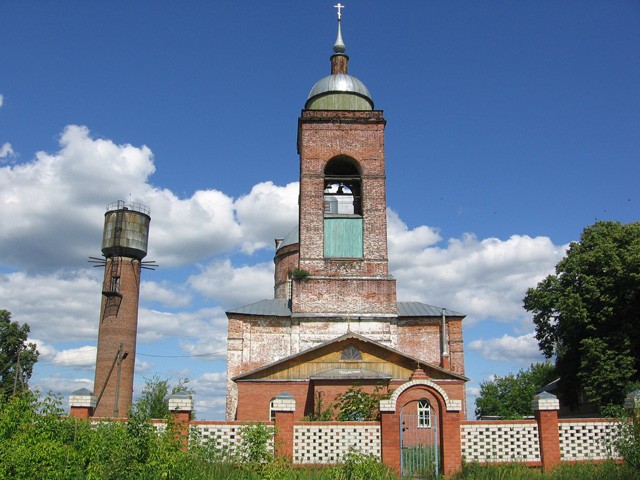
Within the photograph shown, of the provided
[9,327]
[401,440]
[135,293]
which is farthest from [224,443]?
[9,327]

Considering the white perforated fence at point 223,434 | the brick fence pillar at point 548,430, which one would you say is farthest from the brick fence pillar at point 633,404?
the white perforated fence at point 223,434

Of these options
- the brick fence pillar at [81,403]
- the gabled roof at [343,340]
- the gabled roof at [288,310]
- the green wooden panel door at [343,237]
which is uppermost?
the green wooden panel door at [343,237]

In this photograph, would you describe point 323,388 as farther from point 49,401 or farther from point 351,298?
point 49,401

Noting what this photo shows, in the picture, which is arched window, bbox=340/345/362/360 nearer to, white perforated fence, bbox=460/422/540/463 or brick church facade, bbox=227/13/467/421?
brick church facade, bbox=227/13/467/421

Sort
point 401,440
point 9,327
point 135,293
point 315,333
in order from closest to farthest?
1. point 401,440
2. point 315,333
3. point 135,293
4. point 9,327

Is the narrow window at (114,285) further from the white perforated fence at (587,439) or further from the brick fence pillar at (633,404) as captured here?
the brick fence pillar at (633,404)

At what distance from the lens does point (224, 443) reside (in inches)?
508

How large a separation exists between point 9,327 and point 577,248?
31.0m

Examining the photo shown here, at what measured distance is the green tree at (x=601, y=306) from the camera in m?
21.7

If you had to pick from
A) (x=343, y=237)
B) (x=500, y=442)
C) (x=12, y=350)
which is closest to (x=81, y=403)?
(x=500, y=442)

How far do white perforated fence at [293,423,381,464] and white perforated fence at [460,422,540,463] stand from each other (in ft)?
6.24

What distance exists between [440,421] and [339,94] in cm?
1712

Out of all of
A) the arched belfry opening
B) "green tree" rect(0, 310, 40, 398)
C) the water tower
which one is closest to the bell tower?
the arched belfry opening

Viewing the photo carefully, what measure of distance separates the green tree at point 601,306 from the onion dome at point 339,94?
1058 centimetres
